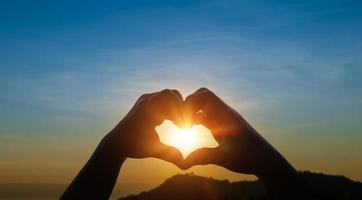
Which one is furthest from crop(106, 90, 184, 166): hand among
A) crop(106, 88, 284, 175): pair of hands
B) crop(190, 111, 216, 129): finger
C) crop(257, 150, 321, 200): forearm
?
crop(257, 150, 321, 200): forearm

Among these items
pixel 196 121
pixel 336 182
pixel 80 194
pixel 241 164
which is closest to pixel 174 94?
pixel 196 121

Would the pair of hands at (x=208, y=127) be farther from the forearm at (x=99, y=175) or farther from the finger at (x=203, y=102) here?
the forearm at (x=99, y=175)

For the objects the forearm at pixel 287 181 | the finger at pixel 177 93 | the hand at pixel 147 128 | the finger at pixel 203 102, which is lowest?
the forearm at pixel 287 181

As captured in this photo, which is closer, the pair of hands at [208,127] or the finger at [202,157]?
the pair of hands at [208,127]

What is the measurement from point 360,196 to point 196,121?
36116 mm

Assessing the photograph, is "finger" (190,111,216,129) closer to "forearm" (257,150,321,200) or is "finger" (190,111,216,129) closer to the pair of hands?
the pair of hands

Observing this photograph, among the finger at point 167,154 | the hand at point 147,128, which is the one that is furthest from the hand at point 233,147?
the hand at point 147,128

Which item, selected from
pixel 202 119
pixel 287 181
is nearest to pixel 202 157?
pixel 202 119

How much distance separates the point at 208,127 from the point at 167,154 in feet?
3.90

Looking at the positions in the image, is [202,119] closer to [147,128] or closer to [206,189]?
[147,128]

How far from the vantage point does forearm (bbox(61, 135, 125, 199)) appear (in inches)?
419

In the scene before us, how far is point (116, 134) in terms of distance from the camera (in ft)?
35.9

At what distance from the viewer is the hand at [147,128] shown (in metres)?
11.0

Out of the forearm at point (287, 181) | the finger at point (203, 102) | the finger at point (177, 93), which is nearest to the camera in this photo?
the forearm at point (287, 181)
